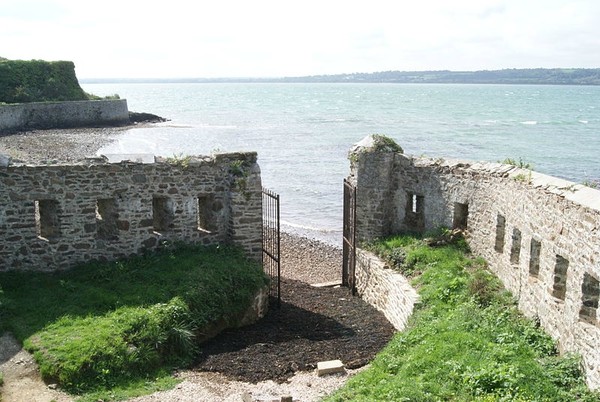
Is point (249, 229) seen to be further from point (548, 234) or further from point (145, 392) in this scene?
point (548, 234)

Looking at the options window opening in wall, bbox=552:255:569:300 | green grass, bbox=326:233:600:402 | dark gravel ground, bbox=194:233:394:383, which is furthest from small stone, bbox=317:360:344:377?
window opening in wall, bbox=552:255:569:300

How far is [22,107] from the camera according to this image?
61250 mm

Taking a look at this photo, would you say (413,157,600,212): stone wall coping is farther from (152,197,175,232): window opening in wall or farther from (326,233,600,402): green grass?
(152,197,175,232): window opening in wall

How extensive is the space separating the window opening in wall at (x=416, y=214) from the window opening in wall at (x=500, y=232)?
309cm

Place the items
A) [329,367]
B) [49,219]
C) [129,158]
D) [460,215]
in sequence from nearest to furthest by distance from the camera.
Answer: [329,367] → [49,219] → [129,158] → [460,215]

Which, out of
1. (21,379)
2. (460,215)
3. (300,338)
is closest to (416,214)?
(460,215)

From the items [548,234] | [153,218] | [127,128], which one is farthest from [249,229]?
[127,128]

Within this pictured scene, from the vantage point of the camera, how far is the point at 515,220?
13086mm

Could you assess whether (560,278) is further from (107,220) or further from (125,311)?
(107,220)

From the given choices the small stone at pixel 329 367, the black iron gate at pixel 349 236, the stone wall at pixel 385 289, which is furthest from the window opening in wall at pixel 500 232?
the small stone at pixel 329 367

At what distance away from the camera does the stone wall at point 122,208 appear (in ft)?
46.0

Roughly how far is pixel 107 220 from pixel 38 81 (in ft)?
190

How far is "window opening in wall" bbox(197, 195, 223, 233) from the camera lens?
15906 mm

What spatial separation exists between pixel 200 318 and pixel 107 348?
2.41 meters
